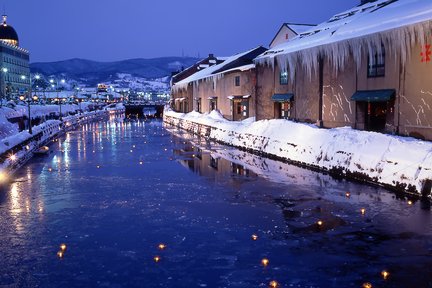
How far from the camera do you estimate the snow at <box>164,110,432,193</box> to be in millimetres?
12914

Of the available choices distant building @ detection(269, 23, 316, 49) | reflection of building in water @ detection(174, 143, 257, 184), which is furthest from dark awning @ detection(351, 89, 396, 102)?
distant building @ detection(269, 23, 316, 49)

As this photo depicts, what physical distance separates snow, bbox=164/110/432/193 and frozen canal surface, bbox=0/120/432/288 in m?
0.85

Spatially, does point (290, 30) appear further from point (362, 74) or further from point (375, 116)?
point (375, 116)

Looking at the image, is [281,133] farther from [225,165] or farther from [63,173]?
[63,173]

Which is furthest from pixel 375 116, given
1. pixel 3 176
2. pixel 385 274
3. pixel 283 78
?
pixel 3 176

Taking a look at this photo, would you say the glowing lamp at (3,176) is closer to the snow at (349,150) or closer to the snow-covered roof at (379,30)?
the snow at (349,150)

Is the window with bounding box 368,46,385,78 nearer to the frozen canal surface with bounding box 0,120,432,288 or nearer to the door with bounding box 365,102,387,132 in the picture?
the door with bounding box 365,102,387,132

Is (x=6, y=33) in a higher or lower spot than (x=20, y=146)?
higher

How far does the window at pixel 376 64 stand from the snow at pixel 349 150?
4.68m

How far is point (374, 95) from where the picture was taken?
2144 centimetres

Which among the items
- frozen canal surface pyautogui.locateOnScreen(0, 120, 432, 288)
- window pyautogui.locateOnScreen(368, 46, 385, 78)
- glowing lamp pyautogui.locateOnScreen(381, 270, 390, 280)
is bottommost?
glowing lamp pyautogui.locateOnScreen(381, 270, 390, 280)

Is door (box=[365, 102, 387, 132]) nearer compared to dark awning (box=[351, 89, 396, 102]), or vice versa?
dark awning (box=[351, 89, 396, 102])

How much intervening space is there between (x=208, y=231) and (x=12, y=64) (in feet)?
431

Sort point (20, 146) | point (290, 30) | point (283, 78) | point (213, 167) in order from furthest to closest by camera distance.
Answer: point (290, 30) → point (283, 78) → point (20, 146) → point (213, 167)
